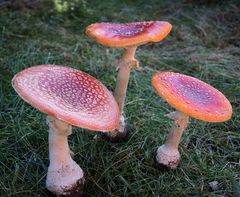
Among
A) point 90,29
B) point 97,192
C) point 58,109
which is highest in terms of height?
point 90,29

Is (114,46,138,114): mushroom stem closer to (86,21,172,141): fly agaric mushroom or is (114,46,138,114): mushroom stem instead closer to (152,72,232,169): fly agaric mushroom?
(86,21,172,141): fly agaric mushroom

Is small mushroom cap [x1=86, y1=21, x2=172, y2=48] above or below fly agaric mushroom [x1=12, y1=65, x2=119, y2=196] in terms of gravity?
above

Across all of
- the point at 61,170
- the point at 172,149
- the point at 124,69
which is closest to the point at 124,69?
the point at 124,69

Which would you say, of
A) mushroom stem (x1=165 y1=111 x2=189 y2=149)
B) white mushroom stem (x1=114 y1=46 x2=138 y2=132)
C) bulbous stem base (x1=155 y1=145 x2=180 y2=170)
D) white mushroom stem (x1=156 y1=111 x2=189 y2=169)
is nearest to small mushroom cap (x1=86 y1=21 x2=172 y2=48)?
white mushroom stem (x1=114 y1=46 x2=138 y2=132)

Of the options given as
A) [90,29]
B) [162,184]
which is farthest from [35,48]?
[162,184]

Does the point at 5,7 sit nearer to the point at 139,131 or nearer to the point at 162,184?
the point at 139,131

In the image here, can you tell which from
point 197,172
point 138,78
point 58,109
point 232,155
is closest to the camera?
point 58,109

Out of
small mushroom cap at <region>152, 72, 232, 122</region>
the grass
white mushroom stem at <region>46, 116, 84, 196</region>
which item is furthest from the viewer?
the grass
